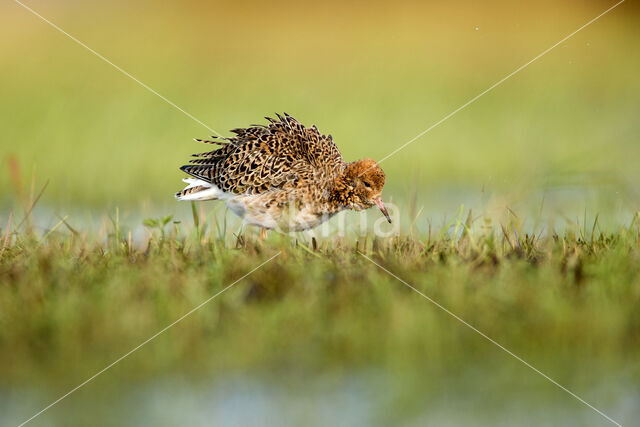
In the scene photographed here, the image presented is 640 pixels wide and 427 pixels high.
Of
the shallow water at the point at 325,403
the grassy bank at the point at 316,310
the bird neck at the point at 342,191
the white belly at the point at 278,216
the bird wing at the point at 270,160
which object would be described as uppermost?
the bird wing at the point at 270,160

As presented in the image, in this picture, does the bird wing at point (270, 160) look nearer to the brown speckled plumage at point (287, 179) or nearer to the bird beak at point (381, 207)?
the brown speckled plumage at point (287, 179)

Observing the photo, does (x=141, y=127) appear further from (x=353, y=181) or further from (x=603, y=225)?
(x=603, y=225)

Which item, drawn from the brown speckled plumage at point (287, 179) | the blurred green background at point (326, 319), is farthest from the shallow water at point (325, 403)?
the brown speckled plumage at point (287, 179)

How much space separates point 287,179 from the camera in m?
6.96

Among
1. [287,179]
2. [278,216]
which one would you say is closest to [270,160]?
[287,179]

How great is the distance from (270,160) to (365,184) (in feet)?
2.76

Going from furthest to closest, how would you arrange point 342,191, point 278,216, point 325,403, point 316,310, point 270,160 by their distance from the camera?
point 270,160, point 342,191, point 278,216, point 316,310, point 325,403

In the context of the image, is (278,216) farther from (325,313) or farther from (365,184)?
(325,313)

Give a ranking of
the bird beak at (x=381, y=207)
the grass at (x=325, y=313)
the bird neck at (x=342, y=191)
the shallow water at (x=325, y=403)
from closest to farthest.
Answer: the shallow water at (x=325, y=403) → the grass at (x=325, y=313) → the bird beak at (x=381, y=207) → the bird neck at (x=342, y=191)

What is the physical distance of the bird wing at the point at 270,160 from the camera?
23.0ft

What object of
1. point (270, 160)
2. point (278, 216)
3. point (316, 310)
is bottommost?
point (316, 310)

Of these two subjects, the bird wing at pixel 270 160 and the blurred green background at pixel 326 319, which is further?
the bird wing at pixel 270 160

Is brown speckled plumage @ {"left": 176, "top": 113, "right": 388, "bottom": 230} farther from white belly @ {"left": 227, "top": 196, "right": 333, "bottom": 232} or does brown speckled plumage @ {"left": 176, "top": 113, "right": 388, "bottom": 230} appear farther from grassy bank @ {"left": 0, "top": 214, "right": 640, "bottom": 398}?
grassy bank @ {"left": 0, "top": 214, "right": 640, "bottom": 398}

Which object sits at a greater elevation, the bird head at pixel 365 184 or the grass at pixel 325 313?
the bird head at pixel 365 184
